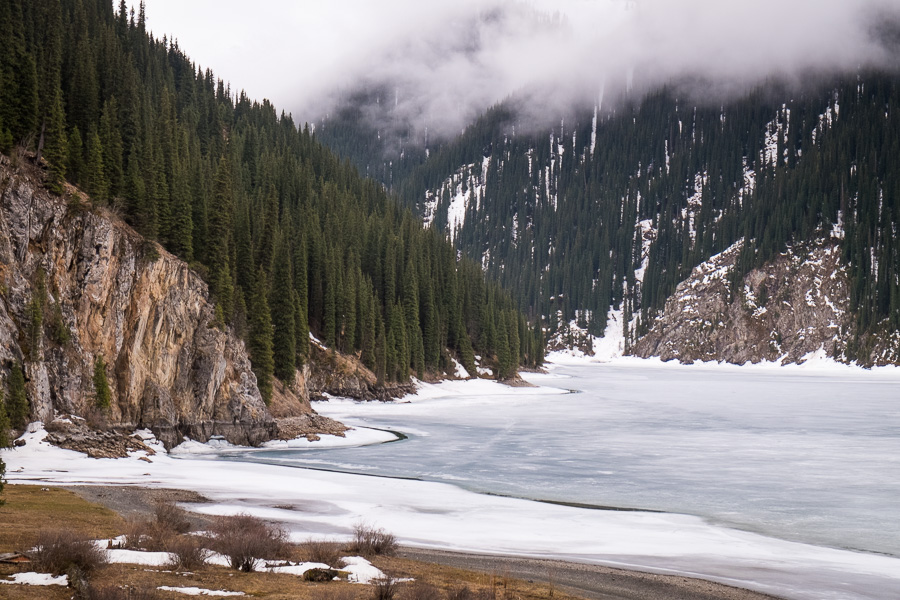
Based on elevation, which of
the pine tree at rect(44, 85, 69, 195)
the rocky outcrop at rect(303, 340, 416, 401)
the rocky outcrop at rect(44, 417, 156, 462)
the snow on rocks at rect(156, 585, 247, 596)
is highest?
the pine tree at rect(44, 85, 69, 195)

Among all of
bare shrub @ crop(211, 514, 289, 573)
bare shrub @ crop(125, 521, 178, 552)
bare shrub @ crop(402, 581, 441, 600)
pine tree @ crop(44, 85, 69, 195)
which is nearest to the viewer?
bare shrub @ crop(402, 581, 441, 600)

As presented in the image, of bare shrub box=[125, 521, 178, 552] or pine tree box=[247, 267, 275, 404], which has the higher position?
pine tree box=[247, 267, 275, 404]

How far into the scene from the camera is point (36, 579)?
1127cm

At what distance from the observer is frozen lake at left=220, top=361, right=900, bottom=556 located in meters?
27.5

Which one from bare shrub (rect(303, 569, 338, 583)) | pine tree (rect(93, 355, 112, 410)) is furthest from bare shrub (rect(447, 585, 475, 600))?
pine tree (rect(93, 355, 112, 410))

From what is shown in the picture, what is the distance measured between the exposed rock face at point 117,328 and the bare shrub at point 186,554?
19872 millimetres

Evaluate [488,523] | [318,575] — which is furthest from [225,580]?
[488,523]

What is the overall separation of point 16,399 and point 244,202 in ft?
138

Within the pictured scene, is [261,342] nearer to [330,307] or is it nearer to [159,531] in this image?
[330,307]

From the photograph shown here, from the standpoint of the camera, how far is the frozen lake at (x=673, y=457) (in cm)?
2755

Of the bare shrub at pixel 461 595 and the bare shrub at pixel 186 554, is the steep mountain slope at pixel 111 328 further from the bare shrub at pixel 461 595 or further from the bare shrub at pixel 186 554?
the bare shrub at pixel 461 595

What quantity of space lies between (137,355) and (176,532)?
25.6 meters

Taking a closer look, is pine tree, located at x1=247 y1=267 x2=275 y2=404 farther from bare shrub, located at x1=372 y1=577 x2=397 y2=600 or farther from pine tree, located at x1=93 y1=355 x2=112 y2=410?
bare shrub, located at x1=372 y1=577 x2=397 y2=600

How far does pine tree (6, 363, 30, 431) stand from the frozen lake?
11.6m
